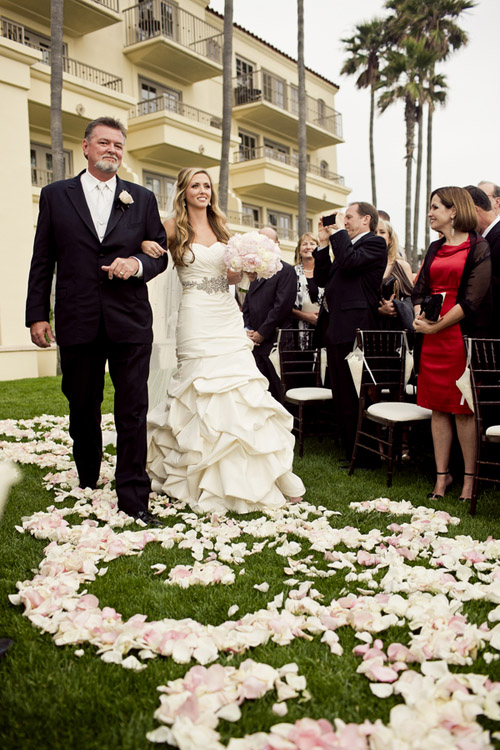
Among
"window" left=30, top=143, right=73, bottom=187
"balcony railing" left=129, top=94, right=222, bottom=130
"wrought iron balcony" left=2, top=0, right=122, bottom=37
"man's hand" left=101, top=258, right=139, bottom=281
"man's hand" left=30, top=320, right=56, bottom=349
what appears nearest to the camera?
"man's hand" left=101, top=258, right=139, bottom=281

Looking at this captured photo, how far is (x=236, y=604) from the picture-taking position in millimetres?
2855

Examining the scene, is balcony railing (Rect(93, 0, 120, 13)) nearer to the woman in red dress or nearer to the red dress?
the woman in red dress

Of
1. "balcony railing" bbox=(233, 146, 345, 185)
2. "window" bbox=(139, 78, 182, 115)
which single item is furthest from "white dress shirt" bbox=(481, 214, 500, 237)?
"balcony railing" bbox=(233, 146, 345, 185)

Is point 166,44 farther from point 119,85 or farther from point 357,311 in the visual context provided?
point 357,311

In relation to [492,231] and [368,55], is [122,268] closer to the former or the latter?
[492,231]

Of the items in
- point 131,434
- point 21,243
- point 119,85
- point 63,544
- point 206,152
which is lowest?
point 63,544

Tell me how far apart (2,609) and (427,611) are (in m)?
1.86

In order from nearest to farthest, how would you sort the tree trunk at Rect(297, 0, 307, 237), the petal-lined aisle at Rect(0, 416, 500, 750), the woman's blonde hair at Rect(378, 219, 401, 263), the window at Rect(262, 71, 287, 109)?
1. the petal-lined aisle at Rect(0, 416, 500, 750)
2. the woman's blonde hair at Rect(378, 219, 401, 263)
3. the tree trunk at Rect(297, 0, 307, 237)
4. the window at Rect(262, 71, 287, 109)

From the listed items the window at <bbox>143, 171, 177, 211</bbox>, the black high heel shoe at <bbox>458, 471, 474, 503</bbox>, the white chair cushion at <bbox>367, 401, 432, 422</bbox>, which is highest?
the window at <bbox>143, 171, 177, 211</bbox>

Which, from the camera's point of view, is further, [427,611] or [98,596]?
[98,596]

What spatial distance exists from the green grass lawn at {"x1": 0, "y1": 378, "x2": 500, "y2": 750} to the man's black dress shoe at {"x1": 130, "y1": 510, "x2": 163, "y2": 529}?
1.25 ft

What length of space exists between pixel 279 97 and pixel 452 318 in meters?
25.8

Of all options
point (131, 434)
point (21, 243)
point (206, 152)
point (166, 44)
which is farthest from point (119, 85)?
point (131, 434)

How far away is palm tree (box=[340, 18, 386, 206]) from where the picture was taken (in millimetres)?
28484
